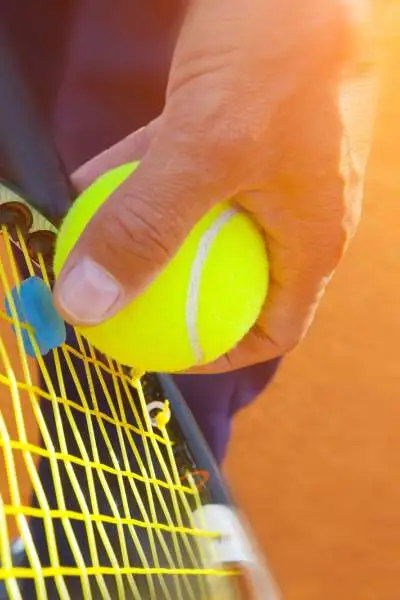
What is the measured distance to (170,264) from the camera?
20.6 inches

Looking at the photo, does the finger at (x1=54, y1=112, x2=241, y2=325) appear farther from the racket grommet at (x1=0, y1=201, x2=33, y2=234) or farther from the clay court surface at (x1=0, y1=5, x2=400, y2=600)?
A: the clay court surface at (x1=0, y1=5, x2=400, y2=600)

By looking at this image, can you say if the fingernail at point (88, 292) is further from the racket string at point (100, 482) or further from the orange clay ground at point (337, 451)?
the orange clay ground at point (337, 451)

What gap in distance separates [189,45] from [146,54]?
247mm

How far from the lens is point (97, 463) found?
0.62 meters

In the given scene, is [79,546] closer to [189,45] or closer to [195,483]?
[195,483]

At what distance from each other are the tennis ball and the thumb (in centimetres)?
3

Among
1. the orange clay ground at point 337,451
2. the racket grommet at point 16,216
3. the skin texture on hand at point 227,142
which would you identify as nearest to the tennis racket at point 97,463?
the racket grommet at point 16,216

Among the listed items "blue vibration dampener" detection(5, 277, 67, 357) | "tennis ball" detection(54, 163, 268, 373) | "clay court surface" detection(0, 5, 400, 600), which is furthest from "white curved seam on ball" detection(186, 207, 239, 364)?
"clay court surface" detection(0, 5, 400, 600)

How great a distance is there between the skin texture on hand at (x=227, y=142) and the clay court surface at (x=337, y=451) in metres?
0.59

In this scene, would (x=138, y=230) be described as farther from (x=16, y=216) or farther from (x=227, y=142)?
(x=16, y=216)

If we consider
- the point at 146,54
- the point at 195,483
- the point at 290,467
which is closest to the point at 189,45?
the point at 146,54

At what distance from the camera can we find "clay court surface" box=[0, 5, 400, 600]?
3.57ft

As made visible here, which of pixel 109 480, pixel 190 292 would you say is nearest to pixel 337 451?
pixel 109 480

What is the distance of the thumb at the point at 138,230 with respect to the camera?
47 cm
